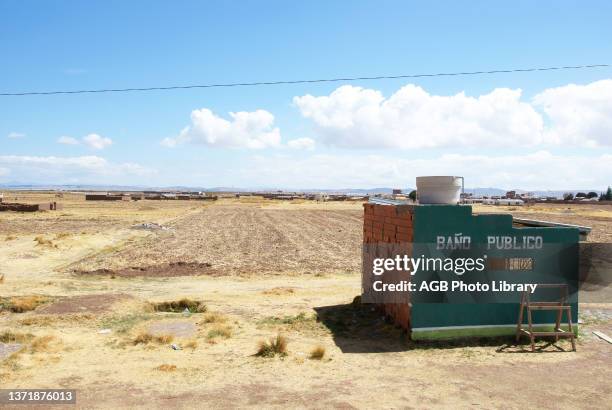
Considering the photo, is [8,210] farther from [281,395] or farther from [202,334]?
[281,395]

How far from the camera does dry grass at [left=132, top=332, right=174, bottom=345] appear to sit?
1166 cm

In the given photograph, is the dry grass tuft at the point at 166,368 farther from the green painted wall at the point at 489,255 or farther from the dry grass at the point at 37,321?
the green painted wall at the point at 489,255

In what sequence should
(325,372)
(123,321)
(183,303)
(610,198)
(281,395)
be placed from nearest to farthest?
(281,395) < (325,372) < (123,321) < (183,303) < (610,198)

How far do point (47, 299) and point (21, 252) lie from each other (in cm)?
1373

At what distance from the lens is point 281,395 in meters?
8.68

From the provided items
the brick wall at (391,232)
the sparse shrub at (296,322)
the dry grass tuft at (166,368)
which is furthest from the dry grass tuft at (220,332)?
the brick wall at (391,232)

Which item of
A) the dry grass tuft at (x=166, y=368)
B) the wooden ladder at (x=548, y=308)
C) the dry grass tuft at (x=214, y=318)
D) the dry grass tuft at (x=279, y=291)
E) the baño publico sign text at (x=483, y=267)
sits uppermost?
the baño publico sign text at (x=483, y=267)

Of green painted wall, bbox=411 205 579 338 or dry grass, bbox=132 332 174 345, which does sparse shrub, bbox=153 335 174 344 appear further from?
green painted wall, bbox=411 205 579 338

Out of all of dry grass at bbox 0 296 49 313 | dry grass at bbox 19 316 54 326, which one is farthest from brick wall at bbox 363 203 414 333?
dry grass at bbox 0 296 49 313

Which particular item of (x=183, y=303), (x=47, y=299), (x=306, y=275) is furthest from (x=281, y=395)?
(x=306, y=275)

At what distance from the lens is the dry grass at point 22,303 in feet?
47.7

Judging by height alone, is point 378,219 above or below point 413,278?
above

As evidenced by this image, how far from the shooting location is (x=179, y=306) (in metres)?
15.8

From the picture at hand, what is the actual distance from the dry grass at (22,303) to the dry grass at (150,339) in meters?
5.01
